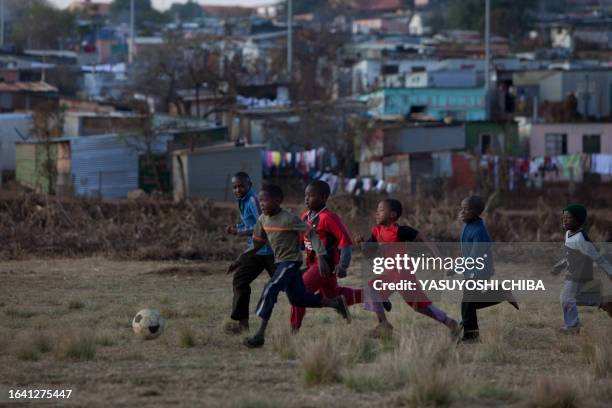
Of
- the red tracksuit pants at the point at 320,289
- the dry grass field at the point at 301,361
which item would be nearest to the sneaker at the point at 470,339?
the dry grass field at the point at 301,361

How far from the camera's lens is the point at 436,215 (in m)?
27.0

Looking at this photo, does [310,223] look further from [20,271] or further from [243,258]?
[20,271]

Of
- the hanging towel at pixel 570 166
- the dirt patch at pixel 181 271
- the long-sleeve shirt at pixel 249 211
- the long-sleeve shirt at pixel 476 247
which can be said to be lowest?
the dirt patch at pixel 181 271

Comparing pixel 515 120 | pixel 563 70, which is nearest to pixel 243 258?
pixel 515 120

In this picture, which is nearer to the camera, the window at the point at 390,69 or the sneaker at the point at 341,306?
the sneaker at the point at 341,306

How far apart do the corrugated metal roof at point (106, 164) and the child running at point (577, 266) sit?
1057 inches

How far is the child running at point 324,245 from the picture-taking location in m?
11.5

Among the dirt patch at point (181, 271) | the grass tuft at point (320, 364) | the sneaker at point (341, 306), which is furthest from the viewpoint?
the dirt patch at point (181, 271)

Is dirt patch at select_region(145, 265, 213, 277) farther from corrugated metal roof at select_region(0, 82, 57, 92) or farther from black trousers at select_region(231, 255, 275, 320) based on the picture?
corrugated metal roof at select_region(0, 82, 57, 92)

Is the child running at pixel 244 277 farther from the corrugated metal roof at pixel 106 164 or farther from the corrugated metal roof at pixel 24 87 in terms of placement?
the corrugated metal roof at pixel 24 87

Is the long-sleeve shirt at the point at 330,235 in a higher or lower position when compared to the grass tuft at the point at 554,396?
higher

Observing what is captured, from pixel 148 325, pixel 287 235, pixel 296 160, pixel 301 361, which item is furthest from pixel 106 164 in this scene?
pixel 301 361

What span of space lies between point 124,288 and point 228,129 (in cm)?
3036

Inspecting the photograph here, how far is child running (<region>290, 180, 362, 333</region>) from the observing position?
11531 mm
